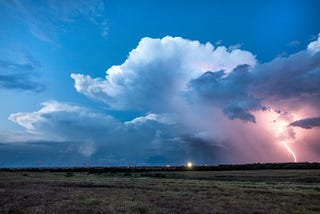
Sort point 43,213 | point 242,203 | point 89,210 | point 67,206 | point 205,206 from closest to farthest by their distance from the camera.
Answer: point 43,213 < point 89,210 < point 67,206 < point 205,206 < point 242,203

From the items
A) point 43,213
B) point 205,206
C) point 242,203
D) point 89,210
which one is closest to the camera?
point 43,213

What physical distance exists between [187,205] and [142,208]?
16.7 feet

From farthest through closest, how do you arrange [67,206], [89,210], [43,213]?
[67,206] → [89,210] → [43,213]

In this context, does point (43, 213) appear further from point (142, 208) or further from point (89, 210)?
point (142, 208)

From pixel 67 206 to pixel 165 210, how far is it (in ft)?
26.4

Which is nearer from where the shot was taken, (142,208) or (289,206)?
(142,208)

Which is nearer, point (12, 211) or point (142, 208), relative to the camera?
point (12, 211)

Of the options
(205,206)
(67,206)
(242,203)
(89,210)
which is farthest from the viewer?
(242,203)

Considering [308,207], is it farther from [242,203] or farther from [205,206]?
[205,206]

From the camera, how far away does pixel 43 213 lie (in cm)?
2292

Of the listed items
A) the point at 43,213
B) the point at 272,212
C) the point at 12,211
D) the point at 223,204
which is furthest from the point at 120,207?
the point at 272,212

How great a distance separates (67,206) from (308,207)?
21341 millimetres

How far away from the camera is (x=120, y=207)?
26.7m

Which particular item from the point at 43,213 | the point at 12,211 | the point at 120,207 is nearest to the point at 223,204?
the point at 120,207
